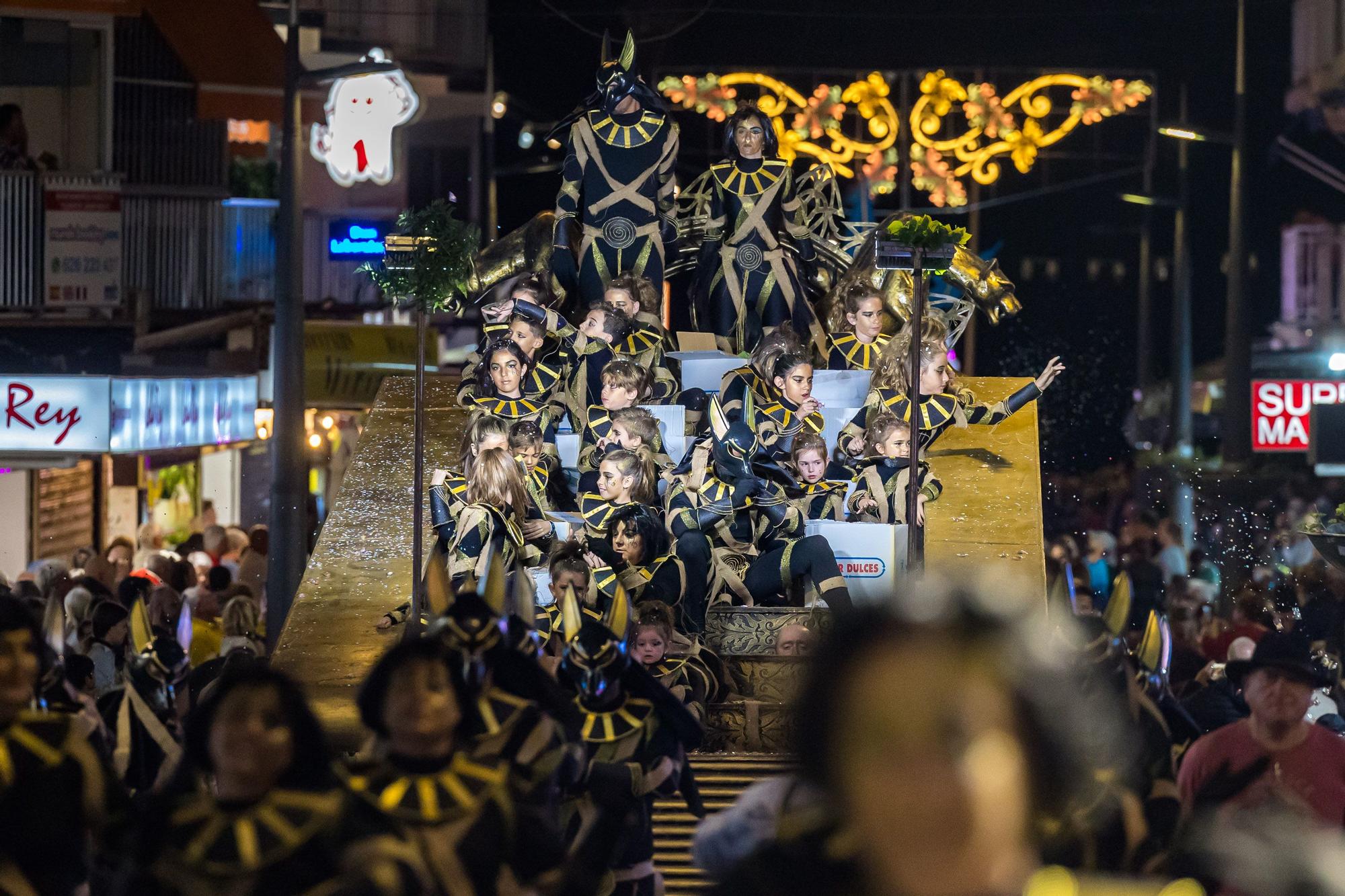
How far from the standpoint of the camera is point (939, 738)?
7.06 feet

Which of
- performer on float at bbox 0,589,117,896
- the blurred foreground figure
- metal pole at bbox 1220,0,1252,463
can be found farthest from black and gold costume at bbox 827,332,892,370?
metal pole at bbox 1220,0,1252,463

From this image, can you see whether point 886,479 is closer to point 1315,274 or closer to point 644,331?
point 644,331

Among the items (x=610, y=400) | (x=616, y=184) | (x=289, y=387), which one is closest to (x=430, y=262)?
(x=610, y=400)

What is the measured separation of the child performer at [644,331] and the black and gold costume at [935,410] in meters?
1.04

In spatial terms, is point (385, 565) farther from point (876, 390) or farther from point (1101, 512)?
point (1101, 512)

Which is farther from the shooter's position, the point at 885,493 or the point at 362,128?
the point at 362,128

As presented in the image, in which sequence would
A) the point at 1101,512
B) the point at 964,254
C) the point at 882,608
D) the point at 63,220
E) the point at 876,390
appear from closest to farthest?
A: the point at 882,608
the point at 876,390
the point at 964,254
the point at 63,220
the point at 1101,512

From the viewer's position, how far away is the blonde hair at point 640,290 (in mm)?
11117

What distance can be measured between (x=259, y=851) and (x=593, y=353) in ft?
20.9

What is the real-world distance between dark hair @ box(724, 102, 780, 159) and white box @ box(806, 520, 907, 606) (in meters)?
2.83

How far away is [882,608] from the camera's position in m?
2.22

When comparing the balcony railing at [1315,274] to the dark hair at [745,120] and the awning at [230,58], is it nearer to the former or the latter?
the awning at [230,58]

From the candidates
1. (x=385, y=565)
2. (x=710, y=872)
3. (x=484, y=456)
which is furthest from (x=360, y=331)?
(x=710, y=872)

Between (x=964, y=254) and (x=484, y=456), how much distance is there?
3518mm
